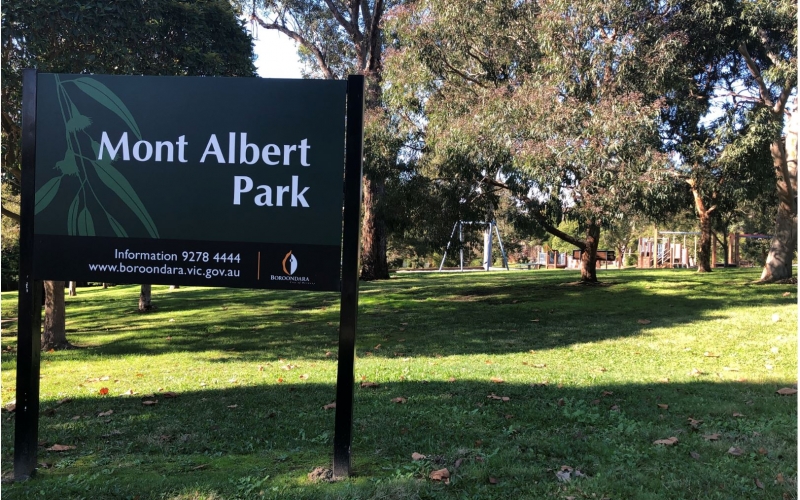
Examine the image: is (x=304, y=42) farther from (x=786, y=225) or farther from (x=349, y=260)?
(x=349, y=260)

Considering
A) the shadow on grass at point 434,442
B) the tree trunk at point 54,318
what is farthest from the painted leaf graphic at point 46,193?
the tree trunk at point 54,318

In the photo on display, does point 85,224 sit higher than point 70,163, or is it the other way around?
point 70,163

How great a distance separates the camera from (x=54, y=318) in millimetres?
10445

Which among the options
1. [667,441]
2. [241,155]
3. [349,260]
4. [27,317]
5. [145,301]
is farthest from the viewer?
[145,301]

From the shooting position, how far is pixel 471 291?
17.9m

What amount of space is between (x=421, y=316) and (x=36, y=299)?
9.88 metres

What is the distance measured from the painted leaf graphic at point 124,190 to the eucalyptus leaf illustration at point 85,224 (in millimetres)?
240

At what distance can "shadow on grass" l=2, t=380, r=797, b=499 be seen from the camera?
144 inches

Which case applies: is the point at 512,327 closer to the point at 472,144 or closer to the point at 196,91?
the point at 472,144

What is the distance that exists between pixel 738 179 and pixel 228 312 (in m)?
12.0

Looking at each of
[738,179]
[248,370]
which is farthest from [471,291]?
[248,370]

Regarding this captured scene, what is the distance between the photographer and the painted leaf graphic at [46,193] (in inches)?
157

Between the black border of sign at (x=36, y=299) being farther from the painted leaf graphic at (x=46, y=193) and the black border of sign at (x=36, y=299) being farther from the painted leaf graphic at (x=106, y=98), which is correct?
the painted leaf graphic at (x=106, y=98)

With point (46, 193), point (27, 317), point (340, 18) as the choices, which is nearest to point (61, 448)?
point (27, 317)
